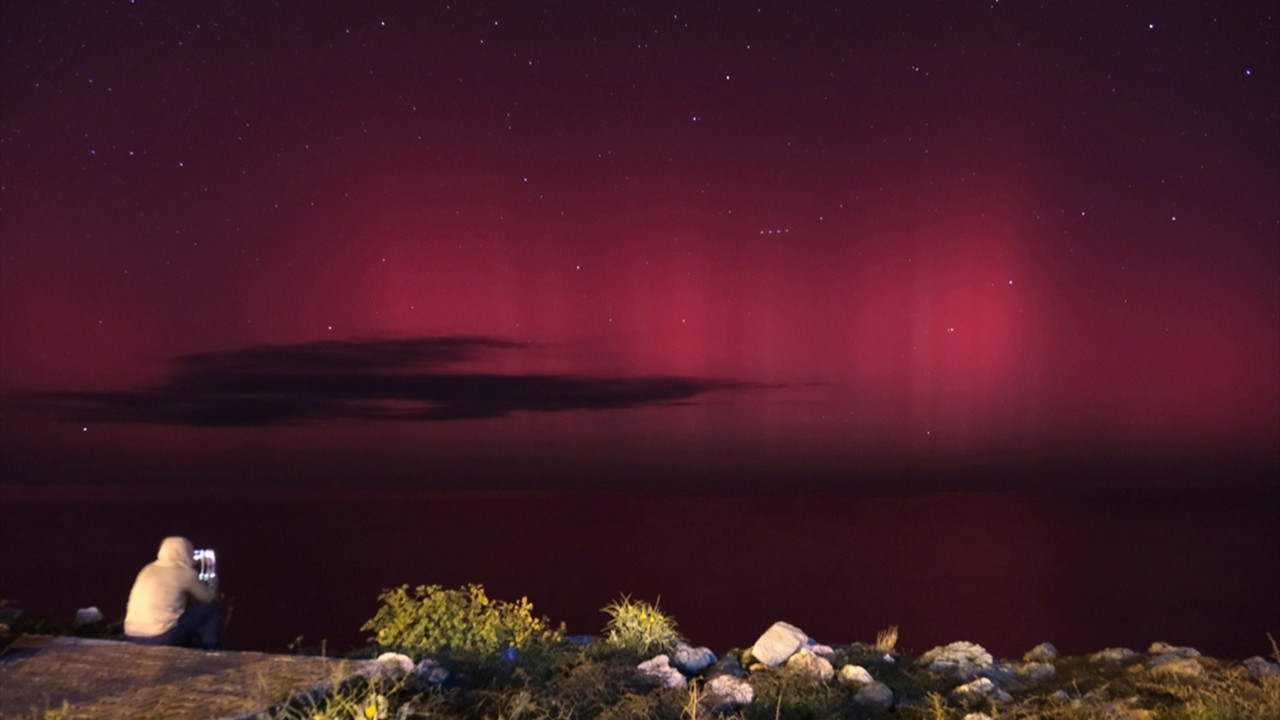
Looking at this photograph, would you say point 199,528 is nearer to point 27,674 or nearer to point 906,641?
point 906,641

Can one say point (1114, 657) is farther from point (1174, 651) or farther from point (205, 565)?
point (205, 565)

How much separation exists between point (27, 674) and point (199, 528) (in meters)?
62.6

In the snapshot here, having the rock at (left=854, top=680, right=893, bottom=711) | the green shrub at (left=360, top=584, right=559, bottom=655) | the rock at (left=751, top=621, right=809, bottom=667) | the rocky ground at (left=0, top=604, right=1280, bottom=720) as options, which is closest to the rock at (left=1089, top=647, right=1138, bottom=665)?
the rocky ground at (left=0, top=604, right=1280, bottom=720)

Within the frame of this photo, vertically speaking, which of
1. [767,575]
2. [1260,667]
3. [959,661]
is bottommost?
[767,575]

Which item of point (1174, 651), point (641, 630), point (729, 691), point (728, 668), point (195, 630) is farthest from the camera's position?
point (1174, 651)

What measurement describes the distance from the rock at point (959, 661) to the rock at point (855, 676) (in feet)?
3.98

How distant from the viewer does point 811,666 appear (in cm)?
753

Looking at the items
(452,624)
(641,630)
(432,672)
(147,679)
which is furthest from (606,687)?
(147,679)

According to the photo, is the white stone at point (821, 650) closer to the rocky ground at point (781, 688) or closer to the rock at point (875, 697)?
the rocky ground at point (781, 688)

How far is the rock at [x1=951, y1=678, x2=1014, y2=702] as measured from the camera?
7332mm

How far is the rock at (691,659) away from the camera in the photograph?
792 centimetres

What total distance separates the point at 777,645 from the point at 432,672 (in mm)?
3168

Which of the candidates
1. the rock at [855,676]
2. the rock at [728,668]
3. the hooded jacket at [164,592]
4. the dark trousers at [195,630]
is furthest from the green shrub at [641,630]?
the hooded jacket at [164,592]

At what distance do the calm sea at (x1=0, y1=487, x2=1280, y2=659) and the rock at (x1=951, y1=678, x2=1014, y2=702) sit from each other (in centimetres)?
727
